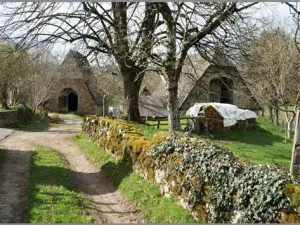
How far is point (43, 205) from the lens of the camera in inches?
326

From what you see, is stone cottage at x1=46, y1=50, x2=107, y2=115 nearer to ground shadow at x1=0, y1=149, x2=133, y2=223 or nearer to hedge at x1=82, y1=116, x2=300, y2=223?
ground shadow at x1=0, y1=149, x2=133, y2=223

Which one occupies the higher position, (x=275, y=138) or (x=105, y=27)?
(x=105, y=27)

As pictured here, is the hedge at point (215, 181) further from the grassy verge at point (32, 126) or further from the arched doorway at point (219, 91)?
the arched doorway at point (219, 91)

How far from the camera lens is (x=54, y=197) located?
893 cm

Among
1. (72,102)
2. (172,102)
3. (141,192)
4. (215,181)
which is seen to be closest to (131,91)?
(172,102)

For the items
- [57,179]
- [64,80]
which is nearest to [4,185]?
[57,179]

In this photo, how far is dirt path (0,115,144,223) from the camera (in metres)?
8.08

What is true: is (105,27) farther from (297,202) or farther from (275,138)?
(297,202)

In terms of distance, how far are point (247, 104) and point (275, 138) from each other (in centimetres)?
1129

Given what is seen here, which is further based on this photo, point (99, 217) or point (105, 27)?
point (105, 27)

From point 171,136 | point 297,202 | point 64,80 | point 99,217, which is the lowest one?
point 99,217

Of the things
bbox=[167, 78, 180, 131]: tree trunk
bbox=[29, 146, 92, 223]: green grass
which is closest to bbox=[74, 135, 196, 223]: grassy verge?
bbox=[29, 146, 92, 223]: green grass

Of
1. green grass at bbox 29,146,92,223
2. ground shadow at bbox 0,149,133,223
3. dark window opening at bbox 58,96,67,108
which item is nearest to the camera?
green grass at bbox 29,146,92,223

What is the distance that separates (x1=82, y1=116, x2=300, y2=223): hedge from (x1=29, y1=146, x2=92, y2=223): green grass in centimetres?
205
